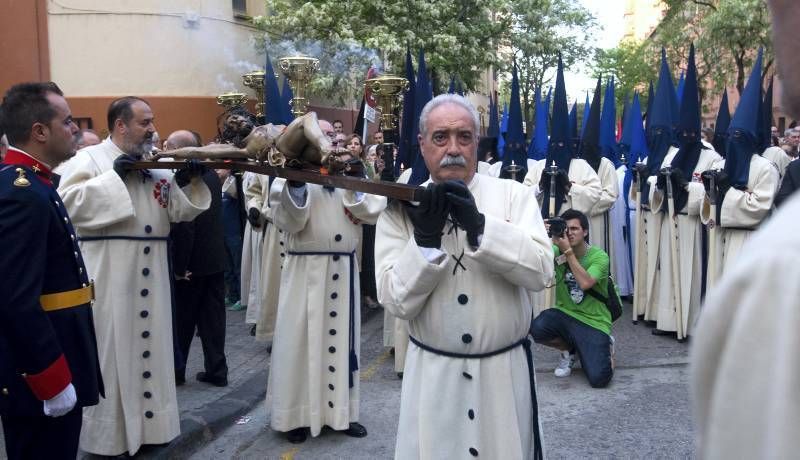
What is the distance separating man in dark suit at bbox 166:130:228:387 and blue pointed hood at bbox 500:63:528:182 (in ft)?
12.4

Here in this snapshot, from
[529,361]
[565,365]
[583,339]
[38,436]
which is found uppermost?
[529,361]

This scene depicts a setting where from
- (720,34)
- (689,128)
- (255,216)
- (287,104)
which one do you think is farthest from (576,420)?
(720,34)

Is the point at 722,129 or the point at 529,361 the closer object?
the point at 529,361

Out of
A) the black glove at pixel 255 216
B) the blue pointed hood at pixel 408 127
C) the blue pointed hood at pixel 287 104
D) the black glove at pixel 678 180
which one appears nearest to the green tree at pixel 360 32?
→ the black glove at pixel 678 180

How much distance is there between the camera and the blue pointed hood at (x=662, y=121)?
8.80 metres

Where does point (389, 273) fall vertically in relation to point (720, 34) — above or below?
below

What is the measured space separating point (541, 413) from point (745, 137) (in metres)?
3.49

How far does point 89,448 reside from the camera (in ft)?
15.5

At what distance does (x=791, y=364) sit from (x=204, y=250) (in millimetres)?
6264

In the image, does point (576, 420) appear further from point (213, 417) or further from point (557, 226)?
point (213, 417)

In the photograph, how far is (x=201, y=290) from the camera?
265 inches

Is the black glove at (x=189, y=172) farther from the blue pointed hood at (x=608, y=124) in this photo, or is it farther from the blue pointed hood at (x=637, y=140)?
the blue pointed hood at (x=637, y=140)

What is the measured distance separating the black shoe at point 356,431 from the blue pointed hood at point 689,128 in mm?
4735

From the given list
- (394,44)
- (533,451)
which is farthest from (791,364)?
(394,44)
